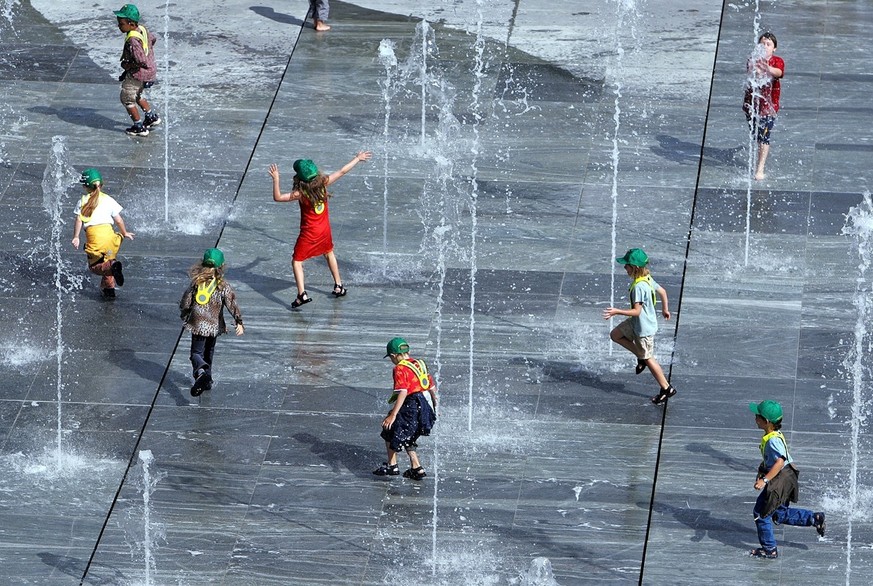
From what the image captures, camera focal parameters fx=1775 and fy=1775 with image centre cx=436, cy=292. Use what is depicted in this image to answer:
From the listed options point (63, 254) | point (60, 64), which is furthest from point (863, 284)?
point (60, 64)

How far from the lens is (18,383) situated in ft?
46.3

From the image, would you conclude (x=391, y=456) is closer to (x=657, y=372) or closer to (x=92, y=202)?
(x=657, y=372)

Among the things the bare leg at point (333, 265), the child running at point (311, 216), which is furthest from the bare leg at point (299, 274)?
the bare leg at point (333, 265)

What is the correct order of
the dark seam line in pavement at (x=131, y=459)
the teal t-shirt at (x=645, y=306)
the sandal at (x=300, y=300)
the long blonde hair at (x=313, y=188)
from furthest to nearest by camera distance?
the sandal at (x=300, y=300), the long blonde hair at (x=313, y=188), the teal t-shirt at (x=645, y=306), the dark seam line in pavement at (x=131, y=459)

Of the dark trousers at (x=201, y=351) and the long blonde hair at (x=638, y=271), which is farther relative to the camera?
the dark trousers at (x=201, y=351)

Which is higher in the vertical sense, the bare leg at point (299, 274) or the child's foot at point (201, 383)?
the bare leg at point (299, 274)

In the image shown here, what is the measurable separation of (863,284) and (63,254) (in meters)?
7.05

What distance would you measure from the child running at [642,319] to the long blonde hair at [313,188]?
2663 mm

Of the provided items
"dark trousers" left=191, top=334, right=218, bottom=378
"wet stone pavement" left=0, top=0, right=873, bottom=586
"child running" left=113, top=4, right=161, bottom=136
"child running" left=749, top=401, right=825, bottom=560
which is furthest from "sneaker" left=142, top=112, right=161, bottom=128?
"child running" left=749, top=401, right=825, bottom=560

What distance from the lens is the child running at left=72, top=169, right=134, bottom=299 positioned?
14961 mm

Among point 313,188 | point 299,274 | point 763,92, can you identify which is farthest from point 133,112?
point 763,92

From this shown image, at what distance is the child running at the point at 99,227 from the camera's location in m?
15.0

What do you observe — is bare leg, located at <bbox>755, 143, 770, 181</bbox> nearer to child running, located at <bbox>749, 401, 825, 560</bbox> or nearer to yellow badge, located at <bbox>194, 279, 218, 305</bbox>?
child running, located at <bbox>749, 401, 825, 560</bbox>

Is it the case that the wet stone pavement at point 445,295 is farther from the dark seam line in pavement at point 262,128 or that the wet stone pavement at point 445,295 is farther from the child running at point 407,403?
the child running at point 407,403
